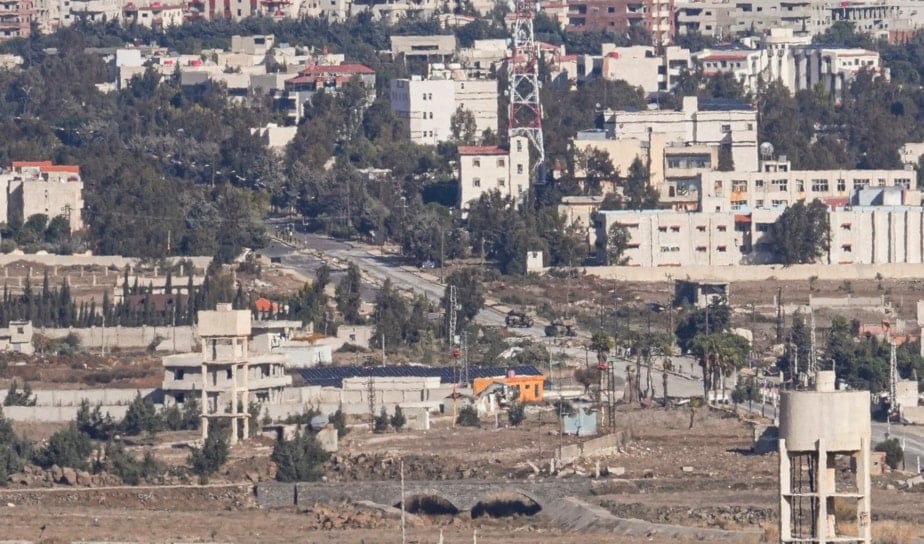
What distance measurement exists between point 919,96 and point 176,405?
66117 mm

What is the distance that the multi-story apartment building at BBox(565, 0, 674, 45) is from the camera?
503ft

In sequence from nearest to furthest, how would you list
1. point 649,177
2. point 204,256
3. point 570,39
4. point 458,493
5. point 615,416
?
point 458,493 < point 615,416 < point 204,256 < point 649,177 < point 570,39

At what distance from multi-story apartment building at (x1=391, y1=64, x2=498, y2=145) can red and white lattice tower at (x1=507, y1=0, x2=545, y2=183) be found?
134 centimetres

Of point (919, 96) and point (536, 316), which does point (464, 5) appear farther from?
point (536, 316)

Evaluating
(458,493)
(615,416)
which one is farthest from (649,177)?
(458,493)

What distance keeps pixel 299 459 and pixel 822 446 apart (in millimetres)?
30154

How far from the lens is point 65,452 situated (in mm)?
62406

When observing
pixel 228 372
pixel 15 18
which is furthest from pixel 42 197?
pixel 15 18

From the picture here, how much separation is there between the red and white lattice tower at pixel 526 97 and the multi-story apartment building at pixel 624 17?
2992 centimetres

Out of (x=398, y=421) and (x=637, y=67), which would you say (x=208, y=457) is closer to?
(x=398, y=421)

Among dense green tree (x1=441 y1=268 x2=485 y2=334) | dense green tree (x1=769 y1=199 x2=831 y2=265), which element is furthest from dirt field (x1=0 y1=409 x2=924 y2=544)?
dense green tree (x1=769 y1=199 x2=831 y2=265)

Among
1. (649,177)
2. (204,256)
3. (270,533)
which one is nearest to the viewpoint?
(270,533)

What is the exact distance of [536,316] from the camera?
294 feet

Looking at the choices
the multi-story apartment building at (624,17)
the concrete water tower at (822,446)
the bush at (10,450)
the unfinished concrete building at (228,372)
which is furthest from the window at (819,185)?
the concrete water tower at (822,446)
